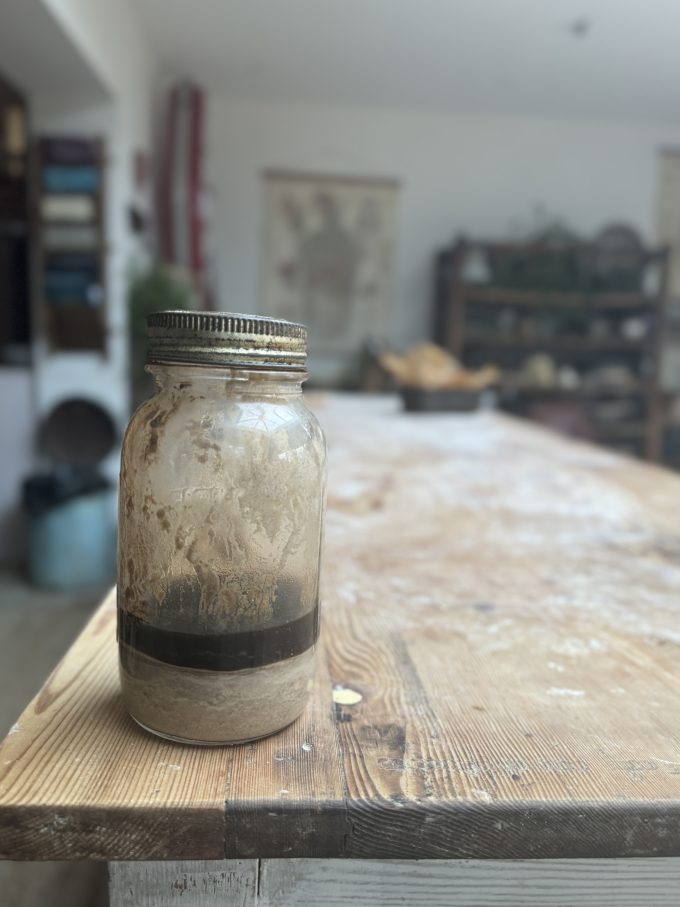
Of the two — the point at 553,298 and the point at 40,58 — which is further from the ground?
the point at 40,58

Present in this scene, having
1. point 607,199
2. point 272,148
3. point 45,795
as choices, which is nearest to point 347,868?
point 45,795

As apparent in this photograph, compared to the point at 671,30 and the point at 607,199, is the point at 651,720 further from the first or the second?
the point at 607,199

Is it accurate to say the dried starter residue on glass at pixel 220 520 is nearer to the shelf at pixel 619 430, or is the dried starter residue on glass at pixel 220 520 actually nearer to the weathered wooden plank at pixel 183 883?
the weathered wooden plank at pixel 183 883

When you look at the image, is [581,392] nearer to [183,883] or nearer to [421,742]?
[421,742]

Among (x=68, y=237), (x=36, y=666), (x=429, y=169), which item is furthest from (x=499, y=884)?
(x=429, y=169)

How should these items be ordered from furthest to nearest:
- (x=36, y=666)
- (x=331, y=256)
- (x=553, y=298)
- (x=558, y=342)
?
(x=331, y=256) → (x=558, y=342) → (x=553, y=298) → (x=36, y=666)

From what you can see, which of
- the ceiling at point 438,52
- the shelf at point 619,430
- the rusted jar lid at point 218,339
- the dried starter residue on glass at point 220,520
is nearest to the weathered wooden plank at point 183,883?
the dried starter residue on glass at point 220,520

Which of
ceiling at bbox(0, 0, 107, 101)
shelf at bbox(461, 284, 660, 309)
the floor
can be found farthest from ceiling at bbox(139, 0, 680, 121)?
the floor
